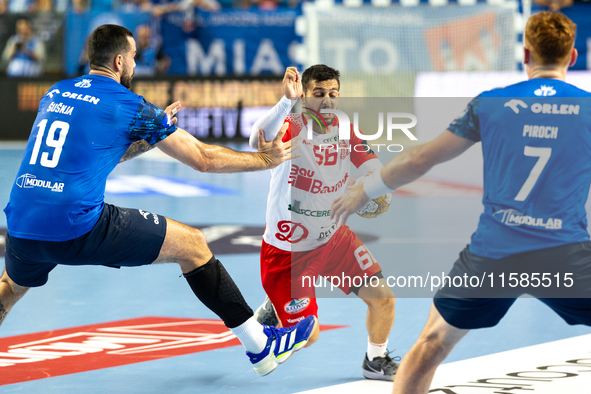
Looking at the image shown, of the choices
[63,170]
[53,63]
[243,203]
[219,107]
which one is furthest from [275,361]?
[53,63]

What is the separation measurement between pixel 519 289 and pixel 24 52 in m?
20.5

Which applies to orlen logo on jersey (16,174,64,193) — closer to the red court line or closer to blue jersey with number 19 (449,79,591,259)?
the red court line

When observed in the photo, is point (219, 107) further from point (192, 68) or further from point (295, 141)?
point (295, 141)

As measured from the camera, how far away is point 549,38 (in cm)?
332

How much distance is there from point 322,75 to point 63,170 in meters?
1.77

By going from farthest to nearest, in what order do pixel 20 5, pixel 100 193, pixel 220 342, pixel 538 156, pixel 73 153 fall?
1. pixel 20 5
2. pixel 220 342
3. pixel 100 193
4. pixel 73 153
5. pixel 538 156

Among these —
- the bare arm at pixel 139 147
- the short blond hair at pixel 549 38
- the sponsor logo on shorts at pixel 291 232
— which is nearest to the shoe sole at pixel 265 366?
the sponsor logo on shorts at pixel 291 232

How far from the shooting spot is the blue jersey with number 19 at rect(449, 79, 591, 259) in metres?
3.30

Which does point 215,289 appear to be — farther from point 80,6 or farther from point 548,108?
point 80,6

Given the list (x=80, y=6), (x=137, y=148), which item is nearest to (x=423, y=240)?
(x=137, y=148)

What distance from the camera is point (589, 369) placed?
5000mm

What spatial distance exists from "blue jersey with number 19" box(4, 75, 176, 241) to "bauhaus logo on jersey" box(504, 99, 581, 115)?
6.61 ft

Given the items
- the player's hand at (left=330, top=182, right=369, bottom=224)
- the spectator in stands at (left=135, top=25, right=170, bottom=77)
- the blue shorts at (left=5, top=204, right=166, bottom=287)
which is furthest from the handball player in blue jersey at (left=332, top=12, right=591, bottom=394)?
the spectator in stands at (left=135, top=25, right=170, bottom=77)

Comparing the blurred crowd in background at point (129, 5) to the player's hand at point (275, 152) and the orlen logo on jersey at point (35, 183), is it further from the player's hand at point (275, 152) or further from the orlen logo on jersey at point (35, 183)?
the orlen logo on jersey at point (35, 183)
